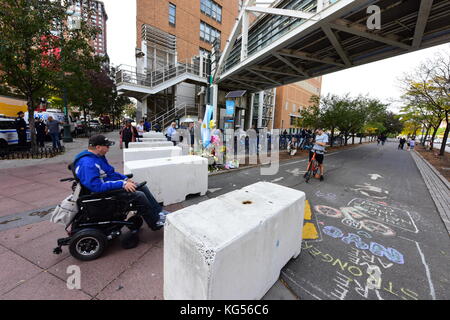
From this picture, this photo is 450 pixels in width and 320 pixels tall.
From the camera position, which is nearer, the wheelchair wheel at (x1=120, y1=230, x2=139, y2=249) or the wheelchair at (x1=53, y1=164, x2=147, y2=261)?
the wheelchair at (x1=53, y1=164, x2=147, y2=261)

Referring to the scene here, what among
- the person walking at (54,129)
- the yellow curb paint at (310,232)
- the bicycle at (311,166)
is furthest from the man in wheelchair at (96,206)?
the person walking at (54,129)

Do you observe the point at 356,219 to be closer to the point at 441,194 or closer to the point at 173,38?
the point at 441,194

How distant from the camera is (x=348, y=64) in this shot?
42.0 ft

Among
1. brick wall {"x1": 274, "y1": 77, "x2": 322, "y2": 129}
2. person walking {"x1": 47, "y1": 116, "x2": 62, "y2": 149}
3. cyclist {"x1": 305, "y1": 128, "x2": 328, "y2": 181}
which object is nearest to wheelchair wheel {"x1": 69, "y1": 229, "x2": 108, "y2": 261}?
cyclist {"x1": 305, "y1": 128, "x2": 328, "y2": 181}

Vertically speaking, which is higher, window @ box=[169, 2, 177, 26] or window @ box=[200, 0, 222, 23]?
window @ box=[200, 0, 222, 23]

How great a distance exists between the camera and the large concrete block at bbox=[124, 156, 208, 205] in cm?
390

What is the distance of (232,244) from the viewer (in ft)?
4.93

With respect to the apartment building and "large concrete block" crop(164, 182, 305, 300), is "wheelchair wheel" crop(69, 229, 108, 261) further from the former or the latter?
the apartment building

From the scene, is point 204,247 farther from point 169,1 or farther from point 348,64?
point 169,1

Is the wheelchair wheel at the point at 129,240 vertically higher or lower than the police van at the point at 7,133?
lower

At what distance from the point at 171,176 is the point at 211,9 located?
26457mm

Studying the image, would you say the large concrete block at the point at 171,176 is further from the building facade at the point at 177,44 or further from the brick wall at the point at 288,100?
the brick wall at the point at 288,100

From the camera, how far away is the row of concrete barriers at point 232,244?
4.77 feet

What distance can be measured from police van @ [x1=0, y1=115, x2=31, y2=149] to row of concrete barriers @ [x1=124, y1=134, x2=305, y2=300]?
41.9 ft
